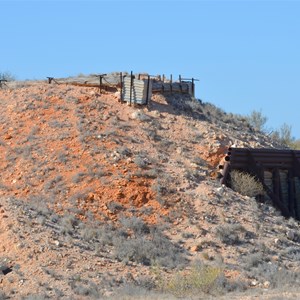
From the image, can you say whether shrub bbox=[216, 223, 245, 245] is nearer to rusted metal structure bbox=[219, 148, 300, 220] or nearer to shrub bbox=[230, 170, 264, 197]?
shrub bbox=[230, 170, 264, 197]

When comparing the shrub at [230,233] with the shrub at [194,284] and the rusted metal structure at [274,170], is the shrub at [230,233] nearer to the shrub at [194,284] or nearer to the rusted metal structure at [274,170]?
the rusted metal structure at [274,170]

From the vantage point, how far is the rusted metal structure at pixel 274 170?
1340 inches

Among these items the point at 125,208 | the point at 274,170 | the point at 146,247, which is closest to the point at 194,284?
the point at 146,247

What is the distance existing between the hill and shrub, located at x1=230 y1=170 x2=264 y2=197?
0.60m

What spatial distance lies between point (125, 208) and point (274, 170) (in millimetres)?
Result: 7474

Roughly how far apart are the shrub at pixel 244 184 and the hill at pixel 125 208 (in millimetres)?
596

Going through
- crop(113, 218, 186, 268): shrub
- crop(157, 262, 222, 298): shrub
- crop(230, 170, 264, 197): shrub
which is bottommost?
crop(157, 262, 222, 298): shrub

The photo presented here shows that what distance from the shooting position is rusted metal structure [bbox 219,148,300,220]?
1340 inches

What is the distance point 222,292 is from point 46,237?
6.44 meters

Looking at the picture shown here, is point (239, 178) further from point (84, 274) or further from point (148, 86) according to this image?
point (84, 274)

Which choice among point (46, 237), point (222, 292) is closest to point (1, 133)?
point (46, 237)

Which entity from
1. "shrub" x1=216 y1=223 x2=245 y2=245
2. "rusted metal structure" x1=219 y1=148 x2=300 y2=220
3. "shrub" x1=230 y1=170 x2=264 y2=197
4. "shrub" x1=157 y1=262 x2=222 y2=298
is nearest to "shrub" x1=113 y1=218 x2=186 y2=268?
"shrub" x1=216 y1=223 x2=245 y2=245

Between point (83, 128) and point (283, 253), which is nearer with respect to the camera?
point (283, 253)

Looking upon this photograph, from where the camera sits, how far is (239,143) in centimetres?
3662
